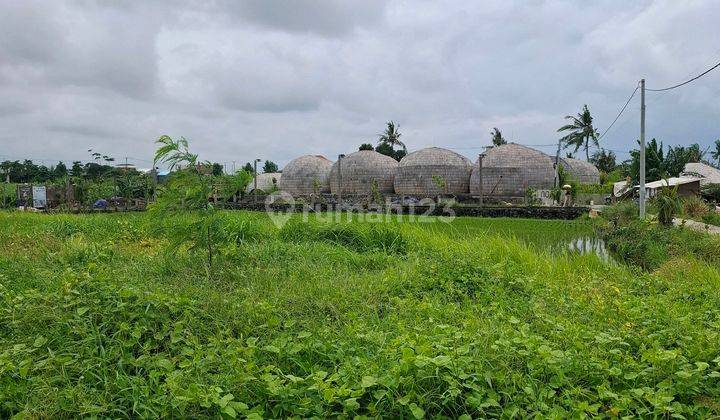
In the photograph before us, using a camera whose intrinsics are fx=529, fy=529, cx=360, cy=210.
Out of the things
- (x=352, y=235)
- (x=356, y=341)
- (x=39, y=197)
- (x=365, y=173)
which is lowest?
(x=356, y=341)

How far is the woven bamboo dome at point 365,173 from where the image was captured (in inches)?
1218

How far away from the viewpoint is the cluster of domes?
27.6 m

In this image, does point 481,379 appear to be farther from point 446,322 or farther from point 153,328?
point 153,328

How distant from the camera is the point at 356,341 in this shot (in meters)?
3.35

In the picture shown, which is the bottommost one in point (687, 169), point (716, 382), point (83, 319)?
point (716, 382)

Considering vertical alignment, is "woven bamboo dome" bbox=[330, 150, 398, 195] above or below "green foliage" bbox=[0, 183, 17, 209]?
above

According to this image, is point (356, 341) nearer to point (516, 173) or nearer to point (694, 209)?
point (694, 209)

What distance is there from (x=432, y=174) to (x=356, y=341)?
26.4 meters

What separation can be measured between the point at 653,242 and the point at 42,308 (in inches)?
363

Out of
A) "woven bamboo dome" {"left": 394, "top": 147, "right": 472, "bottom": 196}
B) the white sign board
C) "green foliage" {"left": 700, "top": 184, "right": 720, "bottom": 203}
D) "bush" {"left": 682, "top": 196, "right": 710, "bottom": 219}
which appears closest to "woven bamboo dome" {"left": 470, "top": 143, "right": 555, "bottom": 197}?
"woven bamboo dome" {"left": 394, "top": 147, "right": 472, "bottom": 196}

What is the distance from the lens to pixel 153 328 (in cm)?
358

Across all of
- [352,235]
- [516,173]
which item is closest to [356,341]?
[352,235]

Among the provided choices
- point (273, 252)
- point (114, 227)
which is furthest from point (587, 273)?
point (114, 227)

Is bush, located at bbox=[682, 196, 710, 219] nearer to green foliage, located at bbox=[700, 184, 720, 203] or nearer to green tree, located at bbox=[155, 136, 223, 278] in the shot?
green foliage, located at bbox=[700, 184, 720, 203]
